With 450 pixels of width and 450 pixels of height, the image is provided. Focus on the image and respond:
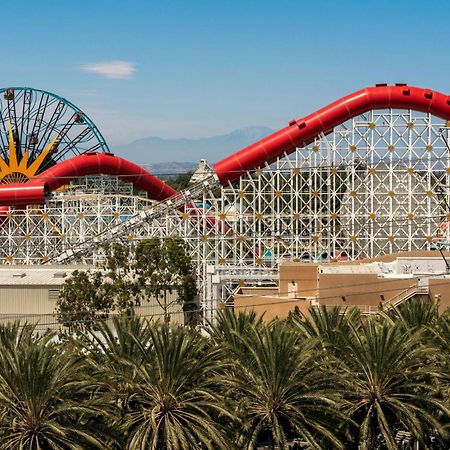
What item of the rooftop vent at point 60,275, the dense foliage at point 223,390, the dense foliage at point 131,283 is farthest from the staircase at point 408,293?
the rooftop vent at point 60,275

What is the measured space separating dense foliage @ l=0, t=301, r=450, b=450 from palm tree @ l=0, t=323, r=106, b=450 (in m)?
0.02

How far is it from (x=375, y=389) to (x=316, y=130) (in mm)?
22843

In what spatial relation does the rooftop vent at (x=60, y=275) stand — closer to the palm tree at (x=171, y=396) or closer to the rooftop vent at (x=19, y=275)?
the rooftop vent at (x=19, y=275)

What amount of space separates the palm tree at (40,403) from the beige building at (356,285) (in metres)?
12.1

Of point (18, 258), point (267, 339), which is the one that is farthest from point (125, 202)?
point (267, 339)

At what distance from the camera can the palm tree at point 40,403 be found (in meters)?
20.5

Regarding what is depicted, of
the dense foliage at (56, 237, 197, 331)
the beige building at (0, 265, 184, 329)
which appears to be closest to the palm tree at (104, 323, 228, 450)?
the dense foliage at (56, 237, 197, 331)

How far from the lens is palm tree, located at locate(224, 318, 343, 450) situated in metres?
22.0

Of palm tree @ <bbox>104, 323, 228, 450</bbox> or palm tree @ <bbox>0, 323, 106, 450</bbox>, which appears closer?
palm tree @ <bbox>0, 323, 106, 450</bbox>

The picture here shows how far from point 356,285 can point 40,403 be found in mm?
16470

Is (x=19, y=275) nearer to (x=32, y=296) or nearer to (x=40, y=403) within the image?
(x=32, y=296)

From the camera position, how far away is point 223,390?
23031mm

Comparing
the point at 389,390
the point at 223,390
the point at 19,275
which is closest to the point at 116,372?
the point at 223,390

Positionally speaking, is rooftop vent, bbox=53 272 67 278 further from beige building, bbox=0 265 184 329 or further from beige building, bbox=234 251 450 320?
beige building, bbox=234 251 450 320
